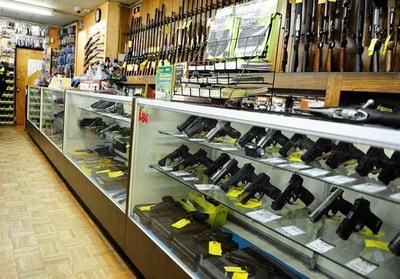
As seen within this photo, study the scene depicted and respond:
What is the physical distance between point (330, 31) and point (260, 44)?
1229mm

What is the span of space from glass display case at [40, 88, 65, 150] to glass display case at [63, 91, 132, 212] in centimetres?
37

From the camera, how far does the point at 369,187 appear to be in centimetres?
112

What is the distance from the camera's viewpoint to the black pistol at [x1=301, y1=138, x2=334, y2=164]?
1.33 metres

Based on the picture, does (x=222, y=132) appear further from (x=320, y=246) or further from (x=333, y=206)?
(x=320, y=246)

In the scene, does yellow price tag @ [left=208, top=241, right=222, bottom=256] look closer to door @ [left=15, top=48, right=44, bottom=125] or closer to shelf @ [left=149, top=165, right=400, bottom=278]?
shelf @ [left=149, top=165, right=400, bottom=278]

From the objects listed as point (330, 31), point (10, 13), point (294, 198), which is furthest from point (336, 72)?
point (10, 13)

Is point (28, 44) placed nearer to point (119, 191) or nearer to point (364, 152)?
point (119, 191)

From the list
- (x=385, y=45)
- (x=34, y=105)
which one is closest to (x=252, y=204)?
(x=385, y=45)

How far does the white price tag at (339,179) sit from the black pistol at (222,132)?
0.67m

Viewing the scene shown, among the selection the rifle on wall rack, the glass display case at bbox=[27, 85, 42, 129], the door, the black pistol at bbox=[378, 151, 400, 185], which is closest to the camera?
the black pistol at bbox=[378, 151, 400, 185]

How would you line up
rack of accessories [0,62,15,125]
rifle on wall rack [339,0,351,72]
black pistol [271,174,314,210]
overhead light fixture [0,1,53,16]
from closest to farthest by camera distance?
black pistol [271,174,314,210] < rifle on wall rack [339,0,351,72] < overhead light fixture [0,1,53,16] < rack of accessories [0,62,15,125]

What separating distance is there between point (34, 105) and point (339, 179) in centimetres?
624

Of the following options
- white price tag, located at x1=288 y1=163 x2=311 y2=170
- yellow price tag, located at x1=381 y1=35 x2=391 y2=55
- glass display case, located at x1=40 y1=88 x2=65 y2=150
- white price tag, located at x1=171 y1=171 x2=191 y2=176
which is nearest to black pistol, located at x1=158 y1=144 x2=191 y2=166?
white price tag, located at x1=171 y1=171 x2=191 y2=176

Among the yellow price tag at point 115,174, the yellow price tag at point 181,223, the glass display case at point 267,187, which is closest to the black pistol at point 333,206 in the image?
the glass display case at point 267,187
